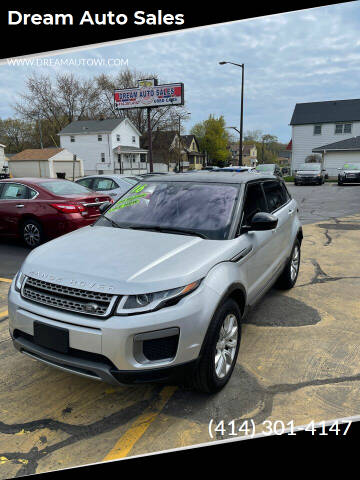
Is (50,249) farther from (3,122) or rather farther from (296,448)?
(3,122)

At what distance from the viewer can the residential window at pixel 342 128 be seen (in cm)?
4070

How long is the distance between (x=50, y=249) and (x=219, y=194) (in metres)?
1.69

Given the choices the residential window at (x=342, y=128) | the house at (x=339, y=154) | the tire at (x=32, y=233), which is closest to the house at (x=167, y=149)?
the house at (x=339, y=154)

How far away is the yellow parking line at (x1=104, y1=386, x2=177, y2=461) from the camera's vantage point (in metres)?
2.31

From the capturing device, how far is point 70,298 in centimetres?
249

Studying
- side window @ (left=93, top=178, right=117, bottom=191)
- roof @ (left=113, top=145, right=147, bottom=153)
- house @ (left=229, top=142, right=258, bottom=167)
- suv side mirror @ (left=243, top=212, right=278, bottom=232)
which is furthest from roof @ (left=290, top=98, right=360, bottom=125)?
house @ (left=229, top=142, right=258, bottom=167)

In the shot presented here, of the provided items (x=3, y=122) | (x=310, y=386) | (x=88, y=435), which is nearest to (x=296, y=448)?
(x=310, y=386)

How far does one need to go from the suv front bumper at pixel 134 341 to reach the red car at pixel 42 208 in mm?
5001

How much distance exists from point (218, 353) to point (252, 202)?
1697 millimetres

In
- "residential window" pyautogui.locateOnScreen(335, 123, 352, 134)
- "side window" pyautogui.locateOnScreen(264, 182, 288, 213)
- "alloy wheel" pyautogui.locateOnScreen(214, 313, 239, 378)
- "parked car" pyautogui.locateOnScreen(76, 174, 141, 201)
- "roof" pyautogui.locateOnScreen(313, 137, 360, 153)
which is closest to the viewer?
"alloy wheel" pyautogui.locateOnScreen(214, 313, 239, 378)

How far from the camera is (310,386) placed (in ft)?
9.80

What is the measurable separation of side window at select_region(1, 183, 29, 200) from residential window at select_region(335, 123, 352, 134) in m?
40.8

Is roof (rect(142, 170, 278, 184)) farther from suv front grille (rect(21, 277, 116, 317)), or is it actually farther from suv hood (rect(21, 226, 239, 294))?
suv front grille (rect(21, 277, 116, 317))

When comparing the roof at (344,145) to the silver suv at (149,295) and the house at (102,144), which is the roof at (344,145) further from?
the silver suv at (149,295)
